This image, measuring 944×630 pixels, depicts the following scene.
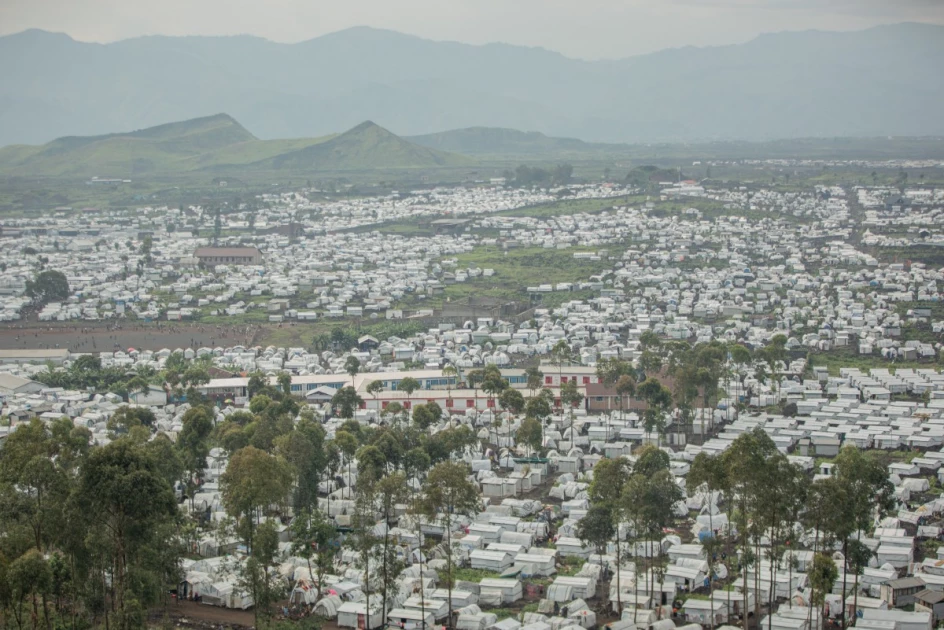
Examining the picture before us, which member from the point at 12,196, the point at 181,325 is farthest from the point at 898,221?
the point at 12,196

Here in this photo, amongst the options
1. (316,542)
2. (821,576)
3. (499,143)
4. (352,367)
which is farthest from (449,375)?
(499,143)

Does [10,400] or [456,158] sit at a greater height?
[456,158]

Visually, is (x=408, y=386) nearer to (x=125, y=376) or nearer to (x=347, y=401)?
(x=347, y=401)

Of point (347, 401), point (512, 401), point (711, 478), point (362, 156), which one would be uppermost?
point (362, 156)

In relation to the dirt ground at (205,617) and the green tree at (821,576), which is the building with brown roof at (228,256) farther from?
the green tree at (821,576)

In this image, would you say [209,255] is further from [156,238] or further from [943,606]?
[943,606]

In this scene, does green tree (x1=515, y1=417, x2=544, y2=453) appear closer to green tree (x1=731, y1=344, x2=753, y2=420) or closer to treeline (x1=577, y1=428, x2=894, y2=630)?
treeline (x1=577, y1=428, x2=894, y2=630)
